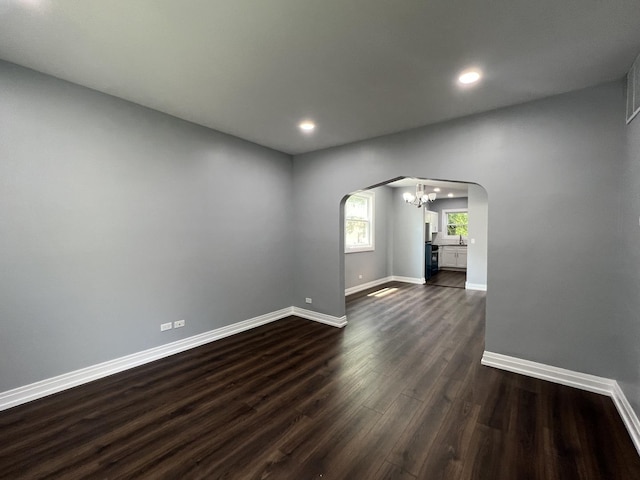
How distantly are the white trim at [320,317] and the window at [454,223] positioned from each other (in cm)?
840

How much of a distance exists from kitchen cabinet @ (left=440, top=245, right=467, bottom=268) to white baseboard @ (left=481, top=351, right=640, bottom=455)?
8.40 meters

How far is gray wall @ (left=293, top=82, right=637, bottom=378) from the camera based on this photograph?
249cm

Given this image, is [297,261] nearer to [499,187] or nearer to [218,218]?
[218,218]

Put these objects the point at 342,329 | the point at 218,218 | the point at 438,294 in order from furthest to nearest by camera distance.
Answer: the point at 438,294, the point at 342,329, the point at 218,218

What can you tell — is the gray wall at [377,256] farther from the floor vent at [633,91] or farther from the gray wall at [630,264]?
the floor vent at [633,91]

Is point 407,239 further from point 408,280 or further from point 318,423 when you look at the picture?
point 318,423

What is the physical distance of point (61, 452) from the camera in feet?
6.00

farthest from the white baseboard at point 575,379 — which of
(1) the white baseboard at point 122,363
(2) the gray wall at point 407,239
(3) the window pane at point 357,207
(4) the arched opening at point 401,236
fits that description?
(2) the gray wall at point 407,239

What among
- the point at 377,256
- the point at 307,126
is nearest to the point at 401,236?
the point at 377,256

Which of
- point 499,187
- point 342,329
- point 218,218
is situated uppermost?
point 499,187

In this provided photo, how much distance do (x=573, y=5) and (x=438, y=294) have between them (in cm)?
575

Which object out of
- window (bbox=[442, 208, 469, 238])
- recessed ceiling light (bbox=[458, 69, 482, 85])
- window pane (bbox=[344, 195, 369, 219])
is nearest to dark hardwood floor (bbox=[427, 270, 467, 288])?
window (bbox=[442, 208, 469, 238])

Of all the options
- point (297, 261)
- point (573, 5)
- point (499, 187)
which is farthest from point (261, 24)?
point (297, 261)

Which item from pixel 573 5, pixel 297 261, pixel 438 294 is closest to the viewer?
pixel 573 5
